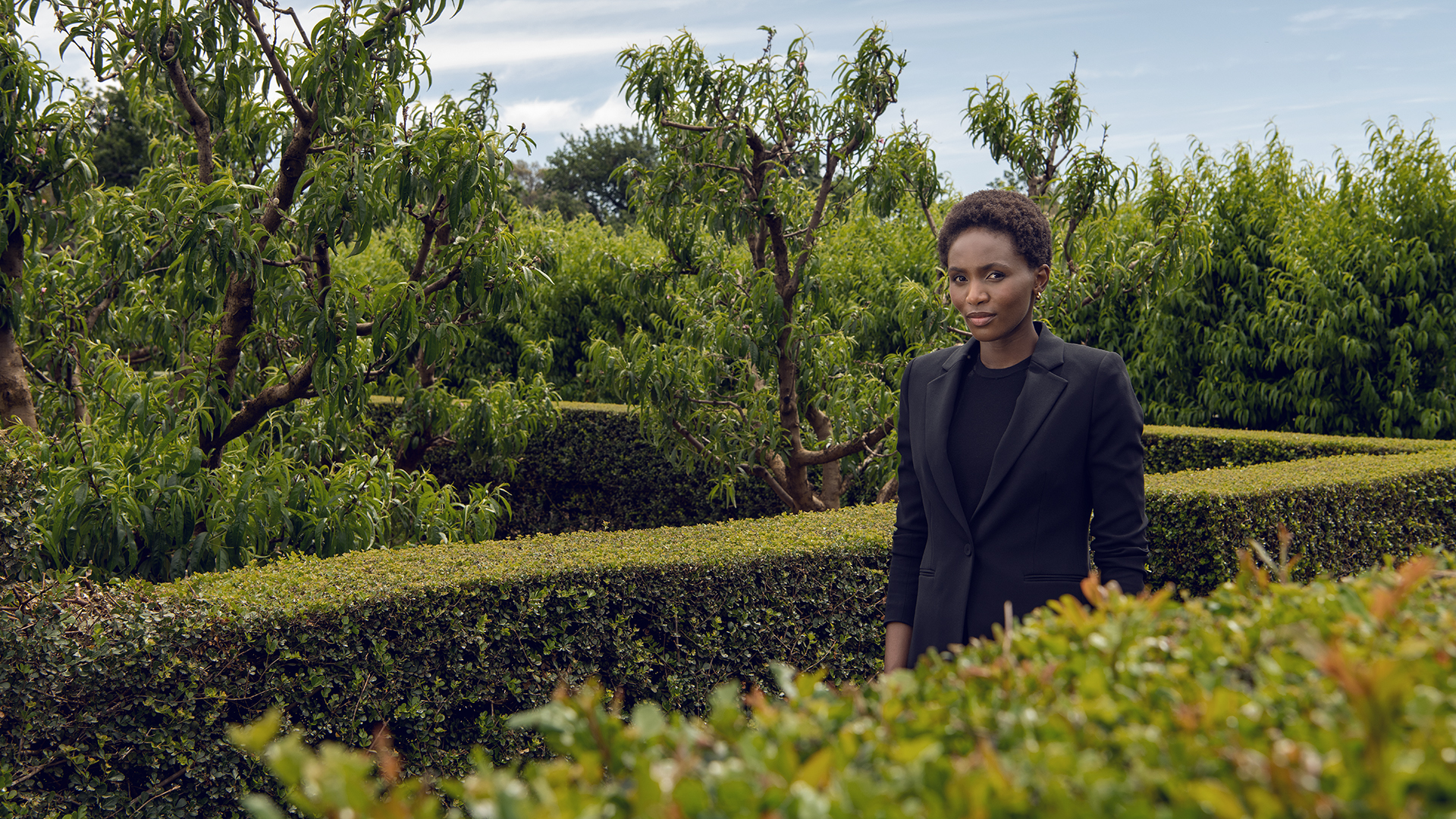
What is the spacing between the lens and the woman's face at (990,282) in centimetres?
252

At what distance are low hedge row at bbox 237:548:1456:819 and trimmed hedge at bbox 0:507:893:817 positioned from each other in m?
2.61

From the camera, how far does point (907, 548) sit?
2.73 meters

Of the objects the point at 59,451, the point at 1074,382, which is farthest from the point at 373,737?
the point at 1074,382

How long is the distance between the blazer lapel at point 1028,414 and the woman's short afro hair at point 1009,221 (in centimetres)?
29

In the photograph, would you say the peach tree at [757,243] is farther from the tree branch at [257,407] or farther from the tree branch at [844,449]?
the tree branch at [257,407]

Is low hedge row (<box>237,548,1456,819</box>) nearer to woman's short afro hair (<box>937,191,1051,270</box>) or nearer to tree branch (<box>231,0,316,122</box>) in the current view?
woman's short afro hair (<box>937,191,1051,270</box>)

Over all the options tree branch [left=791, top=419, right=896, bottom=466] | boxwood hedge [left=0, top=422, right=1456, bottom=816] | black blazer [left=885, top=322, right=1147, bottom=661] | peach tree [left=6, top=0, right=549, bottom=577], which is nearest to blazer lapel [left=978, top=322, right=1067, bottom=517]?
black blazer [left=885, top=322, right=1147, bottom=661]

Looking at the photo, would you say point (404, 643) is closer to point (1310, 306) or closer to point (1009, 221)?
point (1009, 221)

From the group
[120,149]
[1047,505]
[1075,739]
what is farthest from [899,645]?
[120,149]

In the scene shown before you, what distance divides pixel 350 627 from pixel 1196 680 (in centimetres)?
303

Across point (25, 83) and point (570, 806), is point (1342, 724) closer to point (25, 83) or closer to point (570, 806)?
point (570, 806)

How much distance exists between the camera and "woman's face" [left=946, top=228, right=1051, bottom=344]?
2.52 meters

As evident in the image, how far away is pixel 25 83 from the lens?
194 inches

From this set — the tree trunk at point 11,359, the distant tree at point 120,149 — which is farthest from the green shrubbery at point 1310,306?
the distant tree at point 120,149
